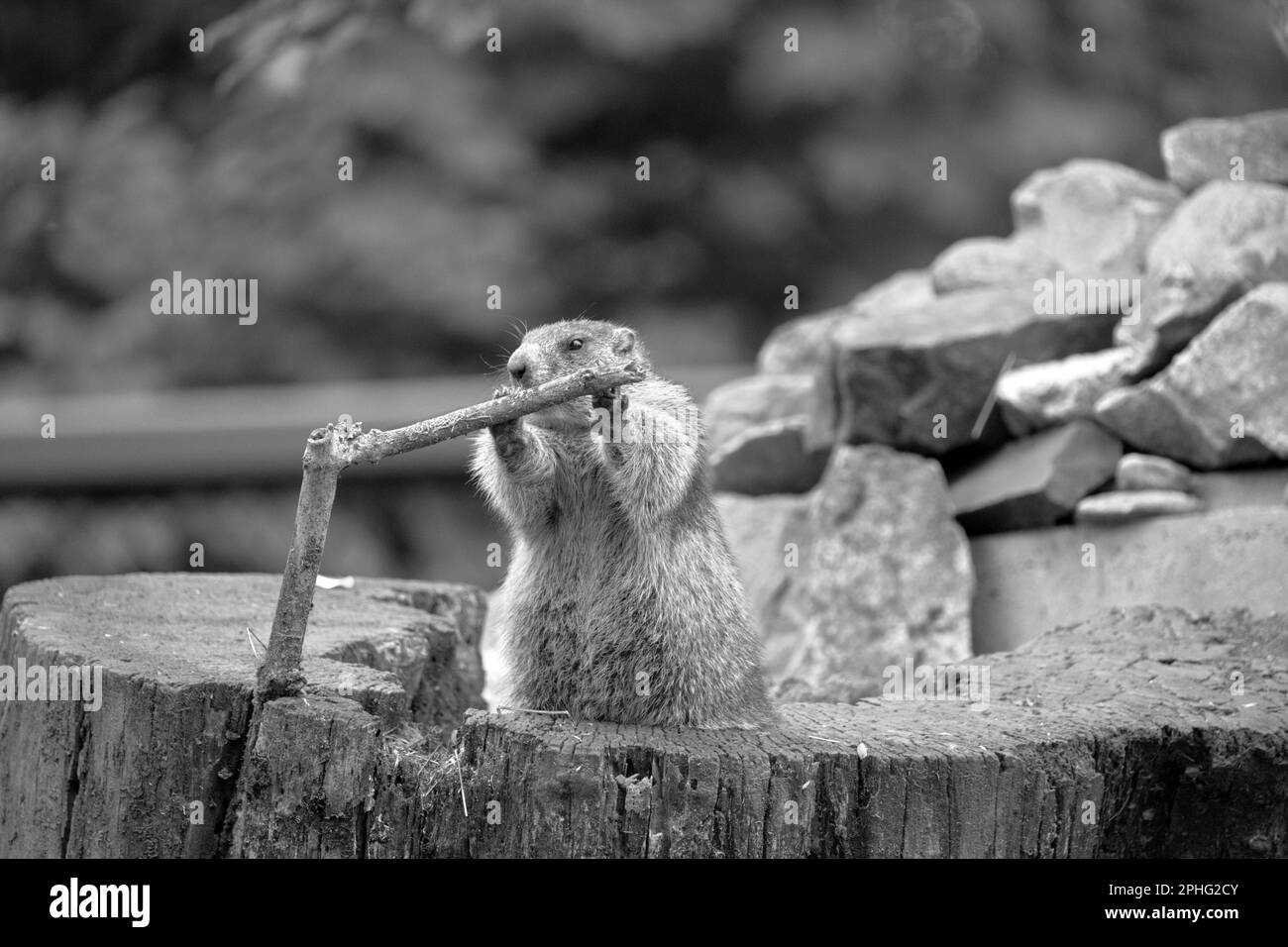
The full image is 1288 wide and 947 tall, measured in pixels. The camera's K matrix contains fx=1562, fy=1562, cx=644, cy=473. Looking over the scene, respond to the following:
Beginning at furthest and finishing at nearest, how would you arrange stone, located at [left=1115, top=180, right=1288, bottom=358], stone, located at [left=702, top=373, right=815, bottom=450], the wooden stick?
stone, located at [left=702, top=373, right=815, bottom=450], stone, located at [left=1115, top=180, right=1288, bottom=358], the wooden stick

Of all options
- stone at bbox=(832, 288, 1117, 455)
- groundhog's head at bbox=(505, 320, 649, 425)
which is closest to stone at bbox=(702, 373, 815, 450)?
stone at bbox=(832, 288, 1117, 455)

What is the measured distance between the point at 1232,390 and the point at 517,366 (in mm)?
3391

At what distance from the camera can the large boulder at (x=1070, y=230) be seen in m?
8.11

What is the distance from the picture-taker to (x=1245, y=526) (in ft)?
21.5

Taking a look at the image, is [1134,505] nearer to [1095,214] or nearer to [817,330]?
[1095,214]

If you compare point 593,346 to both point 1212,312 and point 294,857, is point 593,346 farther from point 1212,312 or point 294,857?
point 1212,312

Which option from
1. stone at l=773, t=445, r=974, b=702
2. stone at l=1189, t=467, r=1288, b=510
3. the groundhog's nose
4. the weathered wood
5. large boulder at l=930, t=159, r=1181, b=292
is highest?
large boulder at l=930, t=159, r=1181, b=292

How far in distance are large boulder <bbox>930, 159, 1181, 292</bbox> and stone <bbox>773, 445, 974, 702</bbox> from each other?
144 centimetres

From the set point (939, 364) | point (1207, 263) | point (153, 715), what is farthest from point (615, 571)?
point (1207, 263)

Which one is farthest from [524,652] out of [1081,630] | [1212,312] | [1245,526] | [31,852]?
[1212,312]

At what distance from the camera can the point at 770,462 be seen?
8383 millimetres

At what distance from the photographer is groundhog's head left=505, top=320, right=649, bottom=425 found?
529 centimetres

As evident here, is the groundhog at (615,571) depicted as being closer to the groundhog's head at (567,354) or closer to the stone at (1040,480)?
the groundhog's head at (567,354)

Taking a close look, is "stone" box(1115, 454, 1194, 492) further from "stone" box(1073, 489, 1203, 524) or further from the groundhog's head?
the groundhog's head
